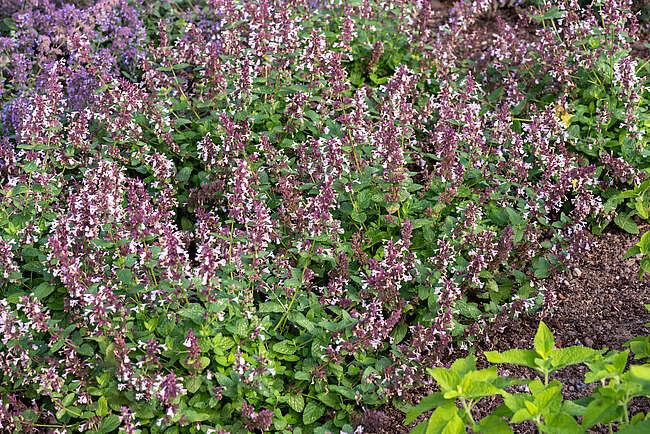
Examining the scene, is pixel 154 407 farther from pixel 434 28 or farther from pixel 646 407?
pixel 434 28

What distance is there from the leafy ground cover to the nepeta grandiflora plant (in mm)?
1185

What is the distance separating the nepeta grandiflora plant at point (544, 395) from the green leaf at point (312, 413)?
3.87 ft

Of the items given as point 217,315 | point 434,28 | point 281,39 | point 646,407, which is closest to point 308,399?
point 217,315

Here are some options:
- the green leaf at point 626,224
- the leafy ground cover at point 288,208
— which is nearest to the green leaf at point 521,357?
the leafy ground cover at point 288,208

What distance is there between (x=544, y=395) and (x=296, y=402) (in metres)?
1.73

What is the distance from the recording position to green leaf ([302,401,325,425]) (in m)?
3.92

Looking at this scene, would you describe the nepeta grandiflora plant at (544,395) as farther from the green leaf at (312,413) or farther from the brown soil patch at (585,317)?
the brown soil patch at (585,317)

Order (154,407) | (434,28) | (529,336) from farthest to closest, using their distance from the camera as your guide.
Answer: (434,28) → (529,336) → (154,407)

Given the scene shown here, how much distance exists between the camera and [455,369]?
9.18 feet

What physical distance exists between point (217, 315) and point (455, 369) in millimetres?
1503

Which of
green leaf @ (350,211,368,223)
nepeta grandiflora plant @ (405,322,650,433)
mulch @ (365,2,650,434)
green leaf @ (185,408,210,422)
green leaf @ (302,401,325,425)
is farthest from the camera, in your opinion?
green leaf @ (350,211,368,223)

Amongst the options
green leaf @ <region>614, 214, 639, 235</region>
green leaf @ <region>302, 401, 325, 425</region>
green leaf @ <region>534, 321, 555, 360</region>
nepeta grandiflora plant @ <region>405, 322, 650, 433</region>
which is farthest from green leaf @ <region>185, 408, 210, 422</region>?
green leaf @ <region>614, 214, 639, 235</region>

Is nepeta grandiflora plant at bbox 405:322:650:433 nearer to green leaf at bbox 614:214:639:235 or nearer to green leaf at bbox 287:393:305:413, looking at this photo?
green leaf at bbox 287:393:305:413

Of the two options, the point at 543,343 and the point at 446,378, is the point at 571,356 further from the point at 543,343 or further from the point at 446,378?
the point at 446,378
